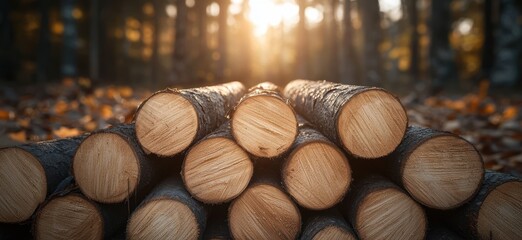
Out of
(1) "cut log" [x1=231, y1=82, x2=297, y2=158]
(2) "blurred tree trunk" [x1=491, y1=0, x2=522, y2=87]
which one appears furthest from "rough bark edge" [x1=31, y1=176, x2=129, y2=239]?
(2) "blurred tree trunk" [x1=491, y1=0, x2=522, y2=87]

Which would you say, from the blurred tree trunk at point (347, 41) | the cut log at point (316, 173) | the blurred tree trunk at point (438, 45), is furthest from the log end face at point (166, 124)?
the blurred tree trunk at point (438, 45)

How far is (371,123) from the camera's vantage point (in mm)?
2480

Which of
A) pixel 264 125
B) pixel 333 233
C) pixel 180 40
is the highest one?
pixel 180 40

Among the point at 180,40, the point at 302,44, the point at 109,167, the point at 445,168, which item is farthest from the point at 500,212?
the point at 302,44

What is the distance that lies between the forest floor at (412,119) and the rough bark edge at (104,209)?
1.36m

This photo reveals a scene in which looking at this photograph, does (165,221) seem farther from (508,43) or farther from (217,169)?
(508,43)

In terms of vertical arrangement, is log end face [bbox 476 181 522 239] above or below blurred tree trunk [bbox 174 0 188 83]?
below

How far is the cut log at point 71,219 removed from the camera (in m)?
2.53

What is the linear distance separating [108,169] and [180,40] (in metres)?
8.74

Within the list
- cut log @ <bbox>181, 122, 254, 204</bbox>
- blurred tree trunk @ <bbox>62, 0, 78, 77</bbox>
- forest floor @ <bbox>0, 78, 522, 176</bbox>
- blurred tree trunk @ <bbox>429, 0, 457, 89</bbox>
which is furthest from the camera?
blurred tree trunk @ <bbox>62, 0, 78, 77</bbox>

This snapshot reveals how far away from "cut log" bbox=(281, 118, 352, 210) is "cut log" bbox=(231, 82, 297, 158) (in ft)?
0.36

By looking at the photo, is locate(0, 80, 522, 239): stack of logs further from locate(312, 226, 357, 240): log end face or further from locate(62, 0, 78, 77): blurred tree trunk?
locate(62, 0, 78, 77): blurred tree trunk

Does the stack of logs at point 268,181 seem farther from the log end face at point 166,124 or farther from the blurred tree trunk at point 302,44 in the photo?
the blurred tree trunk at point 302,44

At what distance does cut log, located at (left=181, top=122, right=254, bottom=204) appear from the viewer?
2.52 m
